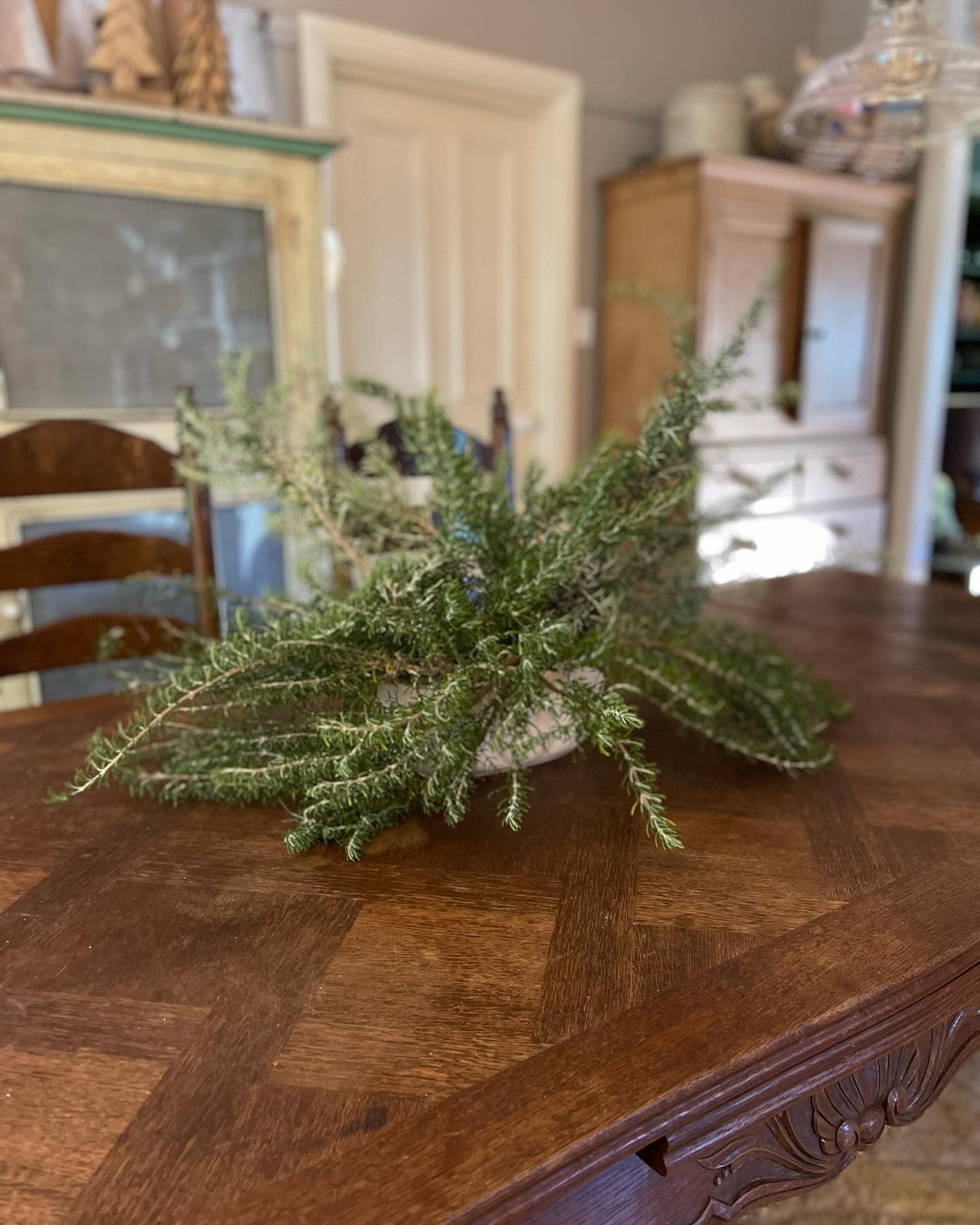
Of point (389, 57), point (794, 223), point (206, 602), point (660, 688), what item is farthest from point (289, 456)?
point (794, 223)

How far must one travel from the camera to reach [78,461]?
117 cm

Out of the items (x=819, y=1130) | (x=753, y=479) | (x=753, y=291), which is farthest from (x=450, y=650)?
(x=753, y=291)

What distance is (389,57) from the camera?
259 centimetres

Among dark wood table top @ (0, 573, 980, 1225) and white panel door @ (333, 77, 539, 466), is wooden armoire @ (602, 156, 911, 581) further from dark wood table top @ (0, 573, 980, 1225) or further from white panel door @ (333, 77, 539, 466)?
dark wood table top @ (0, 573, 980, 1225)

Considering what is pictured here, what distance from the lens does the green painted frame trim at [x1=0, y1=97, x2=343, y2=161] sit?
65.8 inches

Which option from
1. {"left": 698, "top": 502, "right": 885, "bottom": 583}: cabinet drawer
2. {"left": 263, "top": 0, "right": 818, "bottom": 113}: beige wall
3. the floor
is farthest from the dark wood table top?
{"left": 263, "top": 0, "right": 818, "bottom": 113}: beige wall

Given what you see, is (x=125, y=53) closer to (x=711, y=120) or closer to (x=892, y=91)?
(x=892, y=91)

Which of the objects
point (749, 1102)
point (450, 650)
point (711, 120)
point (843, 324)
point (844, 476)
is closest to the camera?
point (749, 1102)

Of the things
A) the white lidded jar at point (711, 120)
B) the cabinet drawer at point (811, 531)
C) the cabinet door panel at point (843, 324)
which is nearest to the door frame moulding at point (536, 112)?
the white lidded jar at point (711, 120)

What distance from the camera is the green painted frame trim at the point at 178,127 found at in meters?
1.67

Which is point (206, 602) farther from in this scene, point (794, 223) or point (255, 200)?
point (794, 223)

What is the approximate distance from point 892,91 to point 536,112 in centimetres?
213

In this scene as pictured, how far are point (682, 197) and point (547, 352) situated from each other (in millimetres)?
658

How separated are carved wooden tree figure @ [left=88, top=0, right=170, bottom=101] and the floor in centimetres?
220
